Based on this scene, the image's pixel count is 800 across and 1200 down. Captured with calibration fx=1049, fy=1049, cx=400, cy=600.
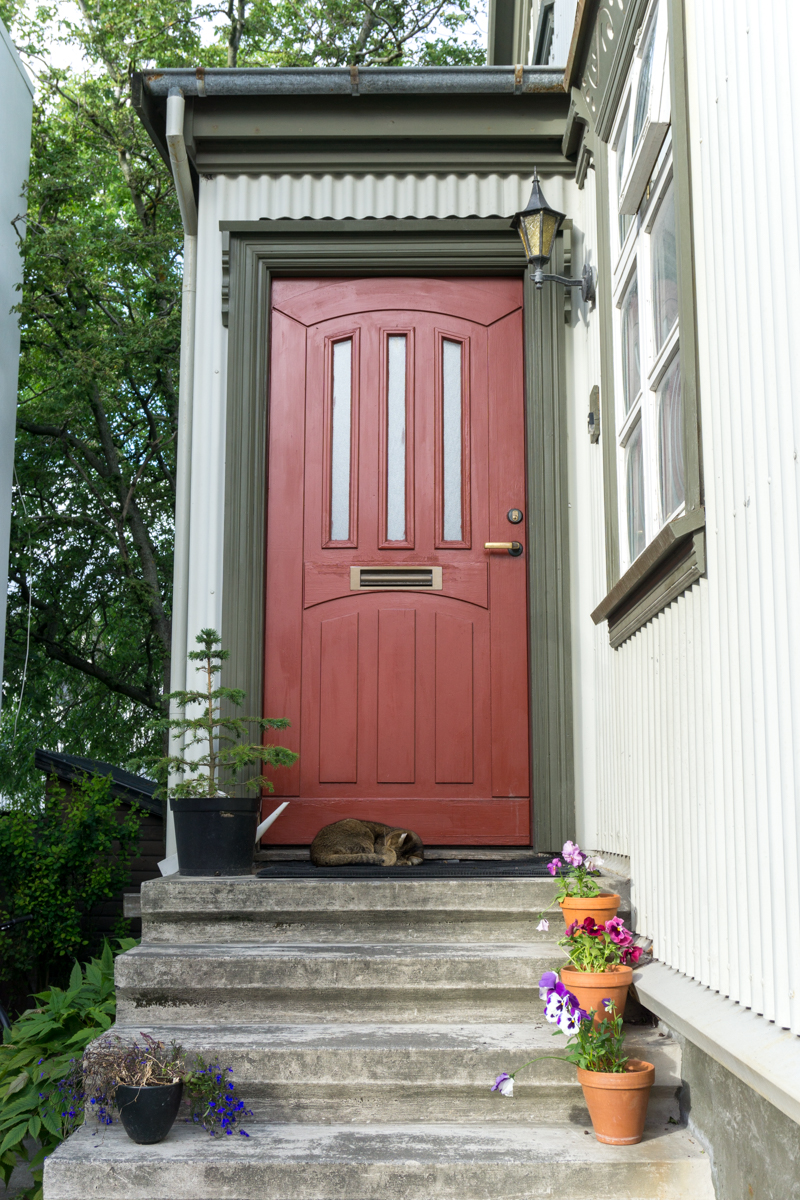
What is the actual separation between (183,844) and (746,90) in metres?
2.93

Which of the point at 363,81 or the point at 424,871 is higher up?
the point at 363,81

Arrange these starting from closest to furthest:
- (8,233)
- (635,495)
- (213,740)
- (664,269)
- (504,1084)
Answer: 1. (504,1084)
2. (664,269)
3. (635,495)
4. (213,740)
5. (8,233)

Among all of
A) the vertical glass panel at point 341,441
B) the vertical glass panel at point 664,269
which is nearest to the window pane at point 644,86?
the vertical glass panel at point 664,269

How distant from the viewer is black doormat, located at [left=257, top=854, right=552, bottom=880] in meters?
3.67

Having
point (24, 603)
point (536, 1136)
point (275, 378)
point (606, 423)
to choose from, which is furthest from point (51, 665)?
point (536, 1136)

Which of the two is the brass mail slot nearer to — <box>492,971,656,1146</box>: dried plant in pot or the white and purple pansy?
<box>492,971,656,1146</box>: dried plant in pot

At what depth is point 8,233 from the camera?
6965mm

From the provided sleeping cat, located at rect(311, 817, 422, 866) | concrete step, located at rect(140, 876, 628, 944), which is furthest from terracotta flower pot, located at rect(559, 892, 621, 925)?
sleeping cat, located at rect(311, 817, 422, 866)

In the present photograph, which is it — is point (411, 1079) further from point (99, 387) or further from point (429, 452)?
point (99, 387)

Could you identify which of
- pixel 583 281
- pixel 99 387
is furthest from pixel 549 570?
pixel 99 387

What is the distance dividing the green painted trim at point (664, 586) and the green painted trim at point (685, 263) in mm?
119

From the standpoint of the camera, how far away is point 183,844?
3.79 meters

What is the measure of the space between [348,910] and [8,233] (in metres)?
5.48

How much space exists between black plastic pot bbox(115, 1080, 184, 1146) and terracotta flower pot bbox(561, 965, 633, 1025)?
107cm
